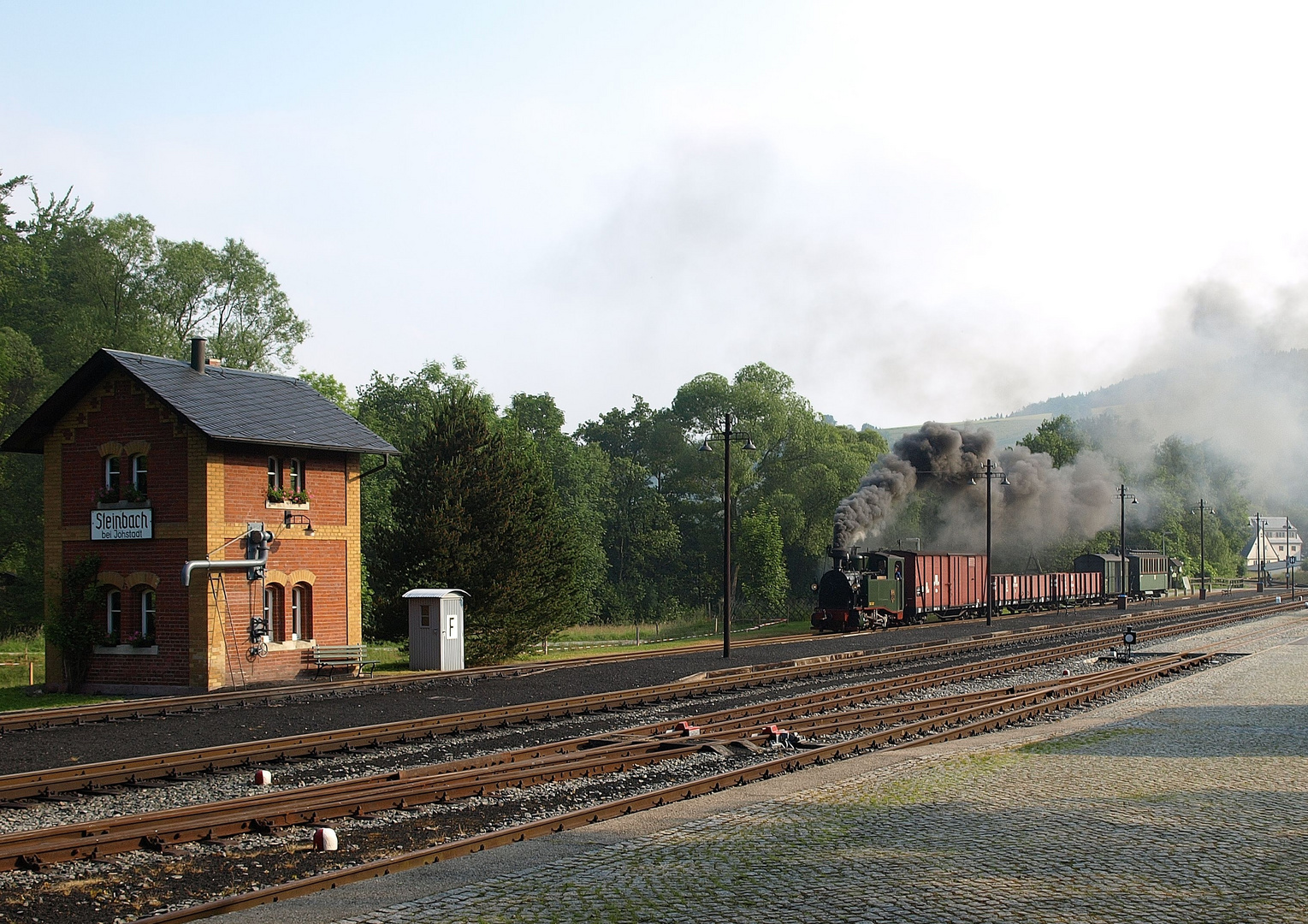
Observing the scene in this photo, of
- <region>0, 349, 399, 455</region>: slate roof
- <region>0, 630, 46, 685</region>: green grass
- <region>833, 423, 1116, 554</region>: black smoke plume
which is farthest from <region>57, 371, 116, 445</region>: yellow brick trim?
<region>833, 423, 1116, 554</region>: black smoke plume

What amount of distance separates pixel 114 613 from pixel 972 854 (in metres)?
23.0

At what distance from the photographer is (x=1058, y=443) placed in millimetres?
107188

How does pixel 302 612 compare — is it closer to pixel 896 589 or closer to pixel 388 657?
pixel 388 657

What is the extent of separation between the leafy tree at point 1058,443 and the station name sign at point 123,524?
8690 cm

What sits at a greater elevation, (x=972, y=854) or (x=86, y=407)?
(x=86, y=407)

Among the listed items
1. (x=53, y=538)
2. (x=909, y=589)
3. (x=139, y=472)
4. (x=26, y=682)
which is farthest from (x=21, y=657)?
(x=909, y=589)

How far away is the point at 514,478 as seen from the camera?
34062mm

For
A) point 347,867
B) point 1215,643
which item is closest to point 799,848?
point 347,867

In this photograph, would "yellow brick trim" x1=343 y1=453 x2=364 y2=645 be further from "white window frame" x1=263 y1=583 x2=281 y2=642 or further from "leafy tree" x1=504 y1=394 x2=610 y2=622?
"leafy tree" x1=504 y1=394 x2=610 y2=622

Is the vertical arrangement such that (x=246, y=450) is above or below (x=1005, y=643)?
above

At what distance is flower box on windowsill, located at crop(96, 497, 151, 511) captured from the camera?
26.6 m

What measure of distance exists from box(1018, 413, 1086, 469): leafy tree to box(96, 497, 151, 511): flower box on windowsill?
86.7m

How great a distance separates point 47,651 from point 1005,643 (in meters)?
27.8

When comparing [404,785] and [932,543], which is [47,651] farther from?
[932,543]
